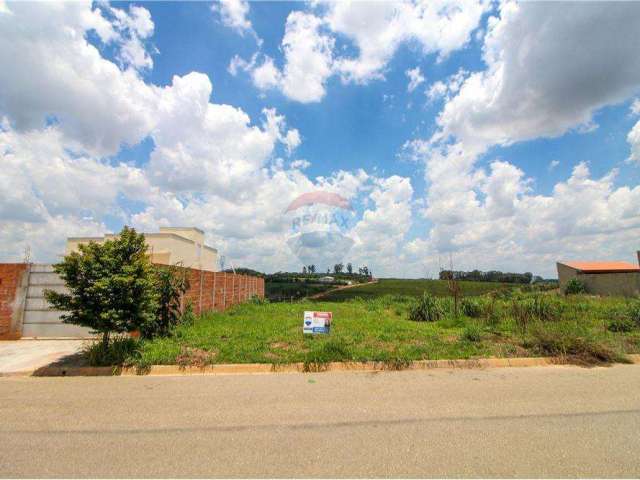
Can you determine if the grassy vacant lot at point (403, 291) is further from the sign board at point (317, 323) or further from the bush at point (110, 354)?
the bush at point (110, 354)

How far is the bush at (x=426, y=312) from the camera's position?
12734 mm

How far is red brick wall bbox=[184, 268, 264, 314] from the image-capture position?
1209 cm

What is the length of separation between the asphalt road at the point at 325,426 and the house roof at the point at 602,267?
38.7 meters

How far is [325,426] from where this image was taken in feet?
12.6

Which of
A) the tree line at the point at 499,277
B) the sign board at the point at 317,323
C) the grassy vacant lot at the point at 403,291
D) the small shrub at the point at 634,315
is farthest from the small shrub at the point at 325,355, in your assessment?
the tree line at the point at 499,277

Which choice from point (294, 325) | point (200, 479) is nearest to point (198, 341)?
point (294, 325)

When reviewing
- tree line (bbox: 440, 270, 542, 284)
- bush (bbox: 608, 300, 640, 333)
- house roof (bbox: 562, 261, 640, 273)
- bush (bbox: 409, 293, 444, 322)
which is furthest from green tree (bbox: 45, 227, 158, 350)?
tree line (bbox: 440, 270, 542, 284)

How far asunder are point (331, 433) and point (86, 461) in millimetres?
2390

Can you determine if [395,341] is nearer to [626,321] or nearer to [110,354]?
[110,354]

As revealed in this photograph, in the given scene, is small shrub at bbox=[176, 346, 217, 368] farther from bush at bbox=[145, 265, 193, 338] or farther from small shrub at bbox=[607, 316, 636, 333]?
small shrub at bbox=[607, 316, 636, 333]

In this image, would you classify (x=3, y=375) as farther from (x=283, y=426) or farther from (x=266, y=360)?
(x=283, y=426)

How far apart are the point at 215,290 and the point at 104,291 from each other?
28.2 ft

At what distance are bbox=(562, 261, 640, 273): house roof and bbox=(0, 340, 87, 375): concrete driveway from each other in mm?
44164

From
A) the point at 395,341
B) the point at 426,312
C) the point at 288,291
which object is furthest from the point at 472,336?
the point at 288,291
